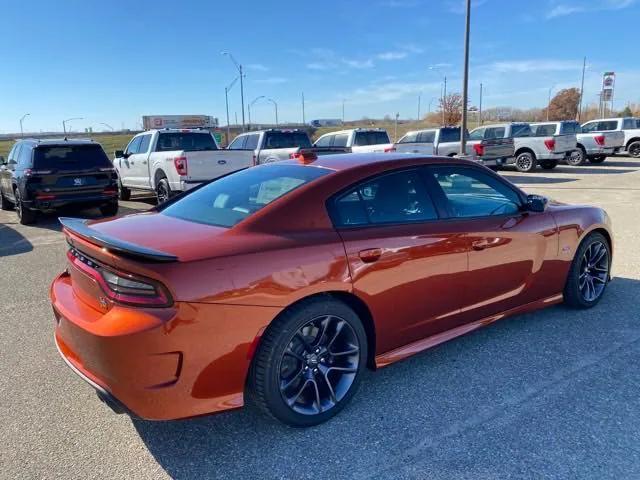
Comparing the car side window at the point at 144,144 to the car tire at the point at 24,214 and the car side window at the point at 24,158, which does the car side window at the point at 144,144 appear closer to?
the car side window at the point at 24,158

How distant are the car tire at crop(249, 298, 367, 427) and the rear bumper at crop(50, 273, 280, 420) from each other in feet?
0.37

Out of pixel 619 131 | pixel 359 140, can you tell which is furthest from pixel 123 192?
pixel 619 131

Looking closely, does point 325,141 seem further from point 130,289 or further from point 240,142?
point 130,289

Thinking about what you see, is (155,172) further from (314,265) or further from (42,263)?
(314,265)

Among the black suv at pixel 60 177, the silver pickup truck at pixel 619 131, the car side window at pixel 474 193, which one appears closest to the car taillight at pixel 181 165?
the black suv at pixel 60 177

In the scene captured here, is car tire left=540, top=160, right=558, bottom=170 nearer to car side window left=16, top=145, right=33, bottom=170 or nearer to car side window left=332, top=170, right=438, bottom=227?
car side window left=16, top=145, right=33, bottom=170

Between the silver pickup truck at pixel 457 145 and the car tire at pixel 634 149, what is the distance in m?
9.20

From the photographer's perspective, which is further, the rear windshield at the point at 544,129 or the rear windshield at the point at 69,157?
the rear windshield at the point at 544,129

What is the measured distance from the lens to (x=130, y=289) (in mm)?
2383

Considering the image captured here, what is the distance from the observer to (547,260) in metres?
4.05

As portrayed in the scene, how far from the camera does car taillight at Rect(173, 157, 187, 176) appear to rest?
10.0 metres

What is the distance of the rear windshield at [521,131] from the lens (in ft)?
65.7

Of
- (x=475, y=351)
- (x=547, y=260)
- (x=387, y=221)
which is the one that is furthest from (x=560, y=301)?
(x=387, y=221)

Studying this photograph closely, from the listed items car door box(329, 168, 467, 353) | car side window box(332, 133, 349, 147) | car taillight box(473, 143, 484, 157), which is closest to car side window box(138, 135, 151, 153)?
car side window box(332, 133, 349, 147)
